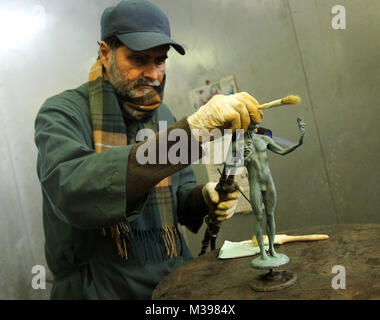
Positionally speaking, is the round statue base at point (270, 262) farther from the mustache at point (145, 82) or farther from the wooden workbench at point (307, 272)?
the mustache at point (145, 82)

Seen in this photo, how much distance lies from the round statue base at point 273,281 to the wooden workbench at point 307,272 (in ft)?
0.06

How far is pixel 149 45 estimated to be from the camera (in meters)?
1.42

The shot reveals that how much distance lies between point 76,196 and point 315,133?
1.63 metres

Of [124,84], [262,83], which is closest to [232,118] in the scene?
[124,84]

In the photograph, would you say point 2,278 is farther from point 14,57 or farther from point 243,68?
point 243,68

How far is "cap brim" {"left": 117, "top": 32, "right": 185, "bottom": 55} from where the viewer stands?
56.4 inches

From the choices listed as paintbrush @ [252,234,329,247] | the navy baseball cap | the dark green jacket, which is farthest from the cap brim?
paintbrush @ [252,234,329,247]

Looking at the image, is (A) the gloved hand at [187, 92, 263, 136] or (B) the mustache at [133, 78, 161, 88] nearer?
(A) the gloved hand at [187, 92, 263, 136]

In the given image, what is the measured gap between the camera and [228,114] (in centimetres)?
103

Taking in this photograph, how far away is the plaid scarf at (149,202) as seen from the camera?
57.7 inches

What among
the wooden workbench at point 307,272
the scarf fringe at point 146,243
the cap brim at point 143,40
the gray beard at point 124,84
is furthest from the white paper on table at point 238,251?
the cap brim at point 143,40

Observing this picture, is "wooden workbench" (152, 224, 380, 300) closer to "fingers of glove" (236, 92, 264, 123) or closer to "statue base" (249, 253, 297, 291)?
"statue base" (249, 253, 297, 291)

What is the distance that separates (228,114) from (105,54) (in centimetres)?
90

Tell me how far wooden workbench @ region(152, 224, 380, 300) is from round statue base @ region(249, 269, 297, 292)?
0.7 inches
